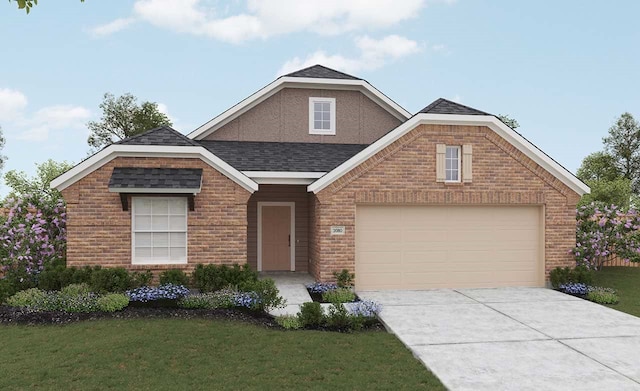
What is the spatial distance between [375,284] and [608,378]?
6.84 m

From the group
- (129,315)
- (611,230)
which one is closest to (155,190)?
(129,315)

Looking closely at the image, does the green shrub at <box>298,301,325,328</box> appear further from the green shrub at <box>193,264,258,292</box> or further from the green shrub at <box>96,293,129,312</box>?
the green shrub at <box>96,293,129,312</box>

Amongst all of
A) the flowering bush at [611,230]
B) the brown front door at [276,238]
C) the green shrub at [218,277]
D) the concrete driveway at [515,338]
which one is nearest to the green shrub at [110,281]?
the green shrub at [218,277]

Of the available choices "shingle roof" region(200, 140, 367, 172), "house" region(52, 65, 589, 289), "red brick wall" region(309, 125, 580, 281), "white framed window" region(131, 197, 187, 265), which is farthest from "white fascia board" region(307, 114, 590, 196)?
"white framed window" region(131, 197, 187, 265)

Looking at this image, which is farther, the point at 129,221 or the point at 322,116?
the point at 322,116

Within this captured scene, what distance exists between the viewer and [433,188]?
1355 centimetres

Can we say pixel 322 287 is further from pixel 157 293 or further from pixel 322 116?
pixel 322 116

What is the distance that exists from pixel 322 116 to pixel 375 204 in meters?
5.47

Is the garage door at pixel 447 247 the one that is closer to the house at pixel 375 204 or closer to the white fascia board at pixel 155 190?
the house at pixel 375 204

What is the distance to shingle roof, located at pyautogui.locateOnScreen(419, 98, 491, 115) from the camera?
44.6 feet

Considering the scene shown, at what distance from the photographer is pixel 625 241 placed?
16.7 m

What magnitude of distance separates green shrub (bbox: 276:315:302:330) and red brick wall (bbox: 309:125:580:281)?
3.16 metres

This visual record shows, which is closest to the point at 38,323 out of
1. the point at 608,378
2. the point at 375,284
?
the point at 375,284

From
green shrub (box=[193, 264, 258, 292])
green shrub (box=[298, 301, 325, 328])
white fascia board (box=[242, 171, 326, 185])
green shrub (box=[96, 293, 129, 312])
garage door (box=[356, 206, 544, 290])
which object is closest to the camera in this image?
green shrub (box=[298, 301, 325, 328])
